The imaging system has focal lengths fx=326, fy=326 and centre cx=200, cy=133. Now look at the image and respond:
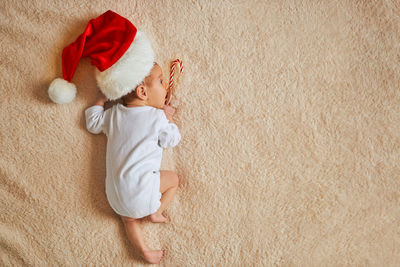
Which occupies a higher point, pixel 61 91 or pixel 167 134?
pixel 61 91

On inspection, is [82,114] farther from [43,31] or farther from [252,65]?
[252,65]

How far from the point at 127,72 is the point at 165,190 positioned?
43 cm

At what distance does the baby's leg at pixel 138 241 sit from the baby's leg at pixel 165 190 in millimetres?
63

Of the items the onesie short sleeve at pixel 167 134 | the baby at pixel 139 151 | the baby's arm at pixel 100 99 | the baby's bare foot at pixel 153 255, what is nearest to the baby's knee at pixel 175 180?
the baby at pixel 139 151

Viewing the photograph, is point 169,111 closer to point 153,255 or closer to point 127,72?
point 127,72

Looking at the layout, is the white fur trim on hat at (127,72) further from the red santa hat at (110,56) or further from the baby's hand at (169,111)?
the baby's hand at (169,111)

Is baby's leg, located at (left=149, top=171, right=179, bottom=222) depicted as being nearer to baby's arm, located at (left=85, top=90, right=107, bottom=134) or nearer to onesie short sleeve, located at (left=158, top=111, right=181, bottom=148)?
onesie short sleeve, located at (left=158, top=111, right=181, bottom=148)

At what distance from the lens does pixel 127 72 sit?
108 cm

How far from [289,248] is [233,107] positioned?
1.76 ft

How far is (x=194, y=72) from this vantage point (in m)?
1.22

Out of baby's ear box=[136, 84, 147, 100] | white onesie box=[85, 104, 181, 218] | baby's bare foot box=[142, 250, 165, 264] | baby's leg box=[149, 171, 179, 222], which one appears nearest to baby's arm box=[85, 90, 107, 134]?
white onesie box=[85, 104, 181, 218]

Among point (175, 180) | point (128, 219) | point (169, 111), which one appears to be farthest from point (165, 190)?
point (169, 111)

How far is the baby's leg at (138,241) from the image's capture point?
1130mm

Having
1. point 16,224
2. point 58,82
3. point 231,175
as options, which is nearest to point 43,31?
point 58,82
